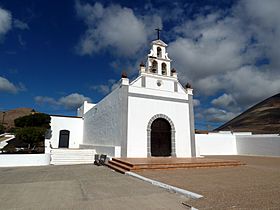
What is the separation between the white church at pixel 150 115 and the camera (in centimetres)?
1219

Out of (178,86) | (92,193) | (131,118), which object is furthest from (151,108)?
(92,193)

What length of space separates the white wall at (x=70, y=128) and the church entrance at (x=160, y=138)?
1054cm

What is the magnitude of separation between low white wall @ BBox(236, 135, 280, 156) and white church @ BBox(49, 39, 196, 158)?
7784 mm

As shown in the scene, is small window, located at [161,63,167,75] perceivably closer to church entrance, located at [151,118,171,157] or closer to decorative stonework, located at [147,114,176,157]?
decorative stonework, located at [147,114,176,157]

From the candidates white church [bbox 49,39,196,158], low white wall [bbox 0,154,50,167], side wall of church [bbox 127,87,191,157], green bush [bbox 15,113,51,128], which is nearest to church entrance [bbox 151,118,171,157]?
white church [bbox 49,39,196,158]

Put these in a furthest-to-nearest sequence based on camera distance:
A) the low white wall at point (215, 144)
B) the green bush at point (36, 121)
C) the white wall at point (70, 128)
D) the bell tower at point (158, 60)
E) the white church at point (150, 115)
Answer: the white wall at point (70, 128)
the green bush at point (36, 121)
the low white wall at point (215, 144)
the bell tower at point (158, 60)
the white church at point (150, 115)

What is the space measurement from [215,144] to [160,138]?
7927 millimetres

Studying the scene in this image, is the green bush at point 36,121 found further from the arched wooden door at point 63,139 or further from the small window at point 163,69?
the small window at point 163,69

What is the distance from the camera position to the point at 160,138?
536 inches

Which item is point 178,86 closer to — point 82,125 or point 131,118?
point 131,118

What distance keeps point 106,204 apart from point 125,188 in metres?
1.52

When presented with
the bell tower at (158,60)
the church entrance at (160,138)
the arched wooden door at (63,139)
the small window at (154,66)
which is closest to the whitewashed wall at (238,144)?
the church entrance at (160,138)

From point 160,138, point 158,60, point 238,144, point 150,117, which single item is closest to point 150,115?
point 150,117

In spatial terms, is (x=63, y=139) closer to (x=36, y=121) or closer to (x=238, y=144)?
(x=36, y=121)
